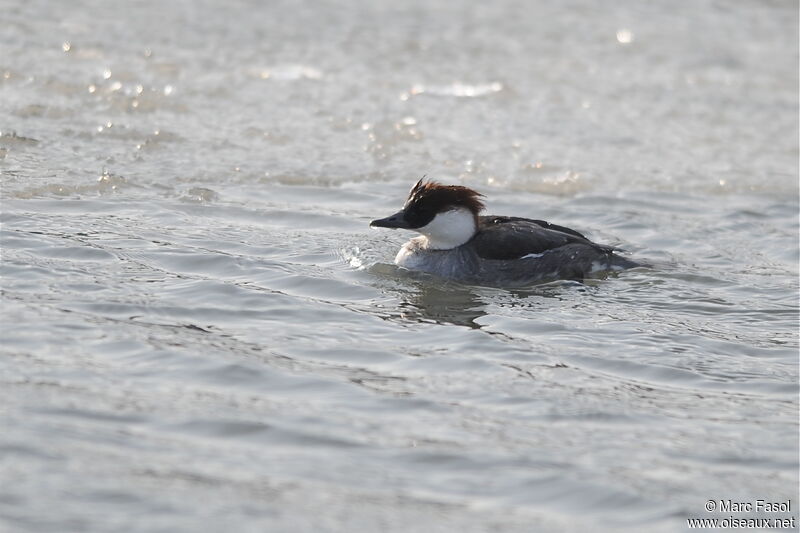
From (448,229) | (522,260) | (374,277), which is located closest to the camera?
(374,277)

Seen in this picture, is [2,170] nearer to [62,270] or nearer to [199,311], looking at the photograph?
[62,270]

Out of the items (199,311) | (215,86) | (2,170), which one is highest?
(215,86)

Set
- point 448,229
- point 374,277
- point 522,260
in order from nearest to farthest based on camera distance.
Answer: point 374,277
point 522,260
point 448,229

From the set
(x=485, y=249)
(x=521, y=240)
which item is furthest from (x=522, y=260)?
(x=485, y=249)

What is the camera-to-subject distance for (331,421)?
18.9 feet

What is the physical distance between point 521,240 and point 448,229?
2.00 ft

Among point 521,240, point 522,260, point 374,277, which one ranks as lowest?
point 374,277

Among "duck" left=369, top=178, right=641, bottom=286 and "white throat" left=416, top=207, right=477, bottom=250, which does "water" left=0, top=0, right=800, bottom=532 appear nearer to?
"duck" left=369, top=178, right=641, bottom=286

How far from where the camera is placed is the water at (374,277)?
5207 mm

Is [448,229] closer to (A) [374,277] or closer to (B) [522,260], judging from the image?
(B) [522,260]

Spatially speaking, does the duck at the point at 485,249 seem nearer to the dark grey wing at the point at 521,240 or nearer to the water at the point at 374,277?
the dark grey wing at the point at 521,240

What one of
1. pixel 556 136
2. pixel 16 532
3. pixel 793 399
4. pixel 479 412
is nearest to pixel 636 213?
pixel 556 136

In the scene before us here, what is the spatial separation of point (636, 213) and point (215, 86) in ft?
15.8

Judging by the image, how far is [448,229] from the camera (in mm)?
9336
